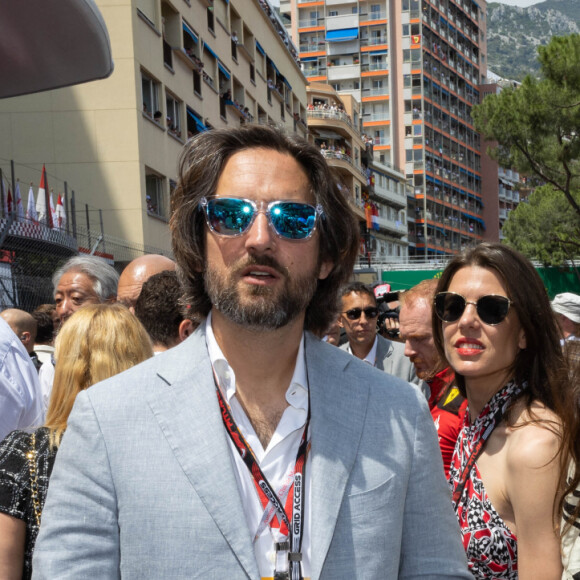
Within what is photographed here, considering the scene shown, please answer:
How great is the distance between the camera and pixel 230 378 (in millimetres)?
2146

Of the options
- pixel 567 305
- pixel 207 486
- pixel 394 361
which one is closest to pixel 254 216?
pixel 207 486

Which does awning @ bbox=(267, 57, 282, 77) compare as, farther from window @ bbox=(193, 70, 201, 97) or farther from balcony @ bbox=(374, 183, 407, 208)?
balcony @ bbox=(374, 183, 407, 208)

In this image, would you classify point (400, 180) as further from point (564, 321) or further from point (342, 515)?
point (342, 515)

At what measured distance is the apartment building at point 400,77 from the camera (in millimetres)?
78750

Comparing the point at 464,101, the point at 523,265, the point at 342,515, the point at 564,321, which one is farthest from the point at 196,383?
the point at 464,101

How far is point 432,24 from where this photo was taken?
81.5 metres

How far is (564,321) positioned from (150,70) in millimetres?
16122

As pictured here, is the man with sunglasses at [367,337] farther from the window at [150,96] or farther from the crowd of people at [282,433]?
the window at [150,96]

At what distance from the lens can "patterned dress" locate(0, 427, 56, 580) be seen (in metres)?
2.50

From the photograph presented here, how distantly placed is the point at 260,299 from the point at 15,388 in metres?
1.81

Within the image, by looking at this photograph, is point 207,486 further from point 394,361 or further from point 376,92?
point 376,92

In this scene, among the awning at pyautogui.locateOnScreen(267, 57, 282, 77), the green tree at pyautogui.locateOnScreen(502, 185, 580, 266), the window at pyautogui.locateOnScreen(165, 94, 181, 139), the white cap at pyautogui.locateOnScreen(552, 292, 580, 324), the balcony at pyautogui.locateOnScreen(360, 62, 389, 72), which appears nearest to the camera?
the white cap at pyautogui.locateOnScreen(552, 292, 580, 324)

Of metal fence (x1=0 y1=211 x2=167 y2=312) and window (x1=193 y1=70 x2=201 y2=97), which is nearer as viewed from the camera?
metal fence (x1=0 y1=211 x2=167 y2=312)

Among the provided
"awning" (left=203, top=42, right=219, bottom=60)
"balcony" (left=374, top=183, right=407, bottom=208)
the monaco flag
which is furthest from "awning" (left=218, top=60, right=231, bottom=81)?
"balcony" (left=374, top=183, right=407, bottom=208)
